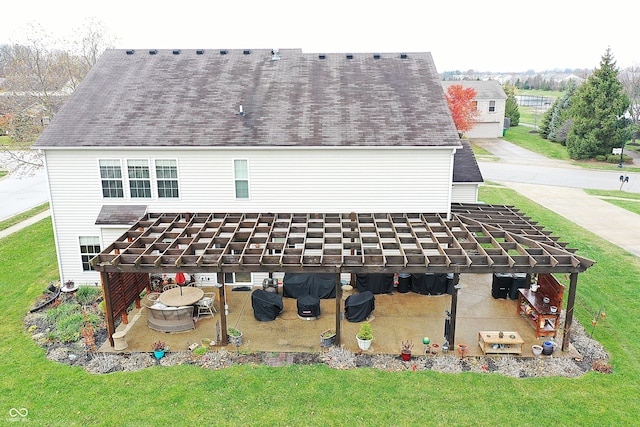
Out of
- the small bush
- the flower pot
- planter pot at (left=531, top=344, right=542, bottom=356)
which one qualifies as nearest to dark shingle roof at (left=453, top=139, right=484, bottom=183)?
planter pot at (left=531, top=344, right=542, bottom=356)

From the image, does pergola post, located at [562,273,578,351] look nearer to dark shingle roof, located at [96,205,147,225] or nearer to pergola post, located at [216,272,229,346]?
pergola post, located at [216,272,229,346]

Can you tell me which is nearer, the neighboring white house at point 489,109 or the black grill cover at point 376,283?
the black grill cover at point 376,283


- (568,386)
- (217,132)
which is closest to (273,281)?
(217,132)

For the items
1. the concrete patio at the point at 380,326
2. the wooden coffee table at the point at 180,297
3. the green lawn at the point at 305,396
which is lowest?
the concrete patio at the point at 380,326

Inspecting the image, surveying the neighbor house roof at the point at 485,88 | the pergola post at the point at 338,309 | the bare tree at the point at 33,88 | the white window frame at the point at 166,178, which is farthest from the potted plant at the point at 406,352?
the neighbor house roof at the point at 485,88

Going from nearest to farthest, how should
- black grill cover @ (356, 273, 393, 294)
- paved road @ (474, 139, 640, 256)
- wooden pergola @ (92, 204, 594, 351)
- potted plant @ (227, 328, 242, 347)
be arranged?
→ wooden pergola @ (92, 204, 594, 351) < potted plant @ (227, 328, 242, 347) < black grill cover @ (356, 273, 393, 294) < paved road @ (474, 139, 640, 256)

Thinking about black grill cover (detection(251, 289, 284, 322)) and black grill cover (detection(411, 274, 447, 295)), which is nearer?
black grill cover (detection(251, 289, 284, 322))

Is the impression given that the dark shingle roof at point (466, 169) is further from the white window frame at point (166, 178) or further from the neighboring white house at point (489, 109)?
the neighboring white house at point (489, 109)
